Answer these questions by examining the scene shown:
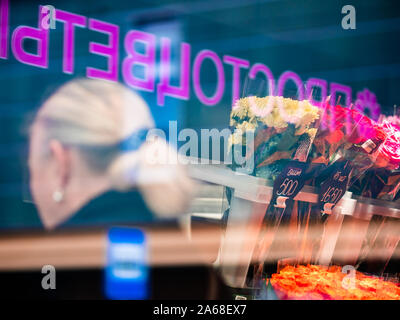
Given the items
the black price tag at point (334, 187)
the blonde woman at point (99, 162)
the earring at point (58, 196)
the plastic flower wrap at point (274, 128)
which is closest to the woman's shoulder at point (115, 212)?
the blonde woman at point (99, 162)

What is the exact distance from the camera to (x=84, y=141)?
93.8 inches

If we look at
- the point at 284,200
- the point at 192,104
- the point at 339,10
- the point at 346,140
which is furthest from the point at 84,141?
the point at 339,10

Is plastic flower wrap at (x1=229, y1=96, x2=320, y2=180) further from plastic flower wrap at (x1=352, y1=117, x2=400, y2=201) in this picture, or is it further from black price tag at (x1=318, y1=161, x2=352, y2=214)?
plastic flower wrap at (x1=352, y1=117, x2=400, y2=201)

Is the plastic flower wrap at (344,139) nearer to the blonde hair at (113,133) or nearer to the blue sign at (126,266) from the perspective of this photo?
the blonde hair at (113,133)

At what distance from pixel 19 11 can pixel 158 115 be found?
88 centimetres

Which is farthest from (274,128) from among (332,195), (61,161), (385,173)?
(61,161)

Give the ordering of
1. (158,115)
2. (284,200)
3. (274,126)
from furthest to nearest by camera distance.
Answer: (158,115), (284,200), (274,126)

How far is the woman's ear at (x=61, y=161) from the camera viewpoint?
236 centimetres

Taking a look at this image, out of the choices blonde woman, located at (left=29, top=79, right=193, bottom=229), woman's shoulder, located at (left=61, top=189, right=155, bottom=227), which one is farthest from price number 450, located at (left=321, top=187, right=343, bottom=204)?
woman's shoulder, located at (left=61, top=189, right=155, bottom=227)

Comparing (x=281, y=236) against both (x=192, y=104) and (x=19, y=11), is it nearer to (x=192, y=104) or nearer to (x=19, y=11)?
(x=192, y=104)

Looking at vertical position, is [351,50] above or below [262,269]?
above

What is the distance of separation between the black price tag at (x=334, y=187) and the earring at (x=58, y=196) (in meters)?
1.28

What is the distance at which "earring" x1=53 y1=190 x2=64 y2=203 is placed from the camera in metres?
2.33

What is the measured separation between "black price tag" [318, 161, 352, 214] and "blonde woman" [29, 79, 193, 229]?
0.65 metres
